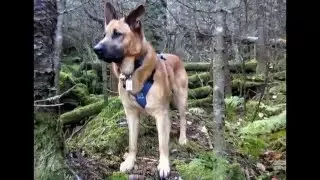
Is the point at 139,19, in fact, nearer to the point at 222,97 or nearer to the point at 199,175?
the point at 222,97

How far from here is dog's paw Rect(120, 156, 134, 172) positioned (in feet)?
4.48

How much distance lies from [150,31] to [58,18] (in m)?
0.26

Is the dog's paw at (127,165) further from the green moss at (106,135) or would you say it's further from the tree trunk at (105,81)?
the tree trunk at (105,81)

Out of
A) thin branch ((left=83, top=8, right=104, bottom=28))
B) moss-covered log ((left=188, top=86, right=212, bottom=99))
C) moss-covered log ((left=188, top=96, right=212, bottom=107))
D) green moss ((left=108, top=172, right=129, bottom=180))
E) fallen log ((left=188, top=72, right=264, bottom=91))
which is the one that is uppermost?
thin branch ((left=83, top=8, right=104, bottom=28))

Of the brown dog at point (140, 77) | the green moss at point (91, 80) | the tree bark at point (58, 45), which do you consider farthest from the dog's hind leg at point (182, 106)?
the tree bark at point (58, 45)

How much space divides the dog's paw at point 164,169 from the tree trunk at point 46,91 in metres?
0.26

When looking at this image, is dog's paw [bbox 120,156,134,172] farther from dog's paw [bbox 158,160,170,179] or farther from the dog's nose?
the dog's nose

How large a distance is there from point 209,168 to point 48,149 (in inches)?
17.7

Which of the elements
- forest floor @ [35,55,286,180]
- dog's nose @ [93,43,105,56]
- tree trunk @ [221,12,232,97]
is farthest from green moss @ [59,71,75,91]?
tree trunk @ [221,12,232,97]

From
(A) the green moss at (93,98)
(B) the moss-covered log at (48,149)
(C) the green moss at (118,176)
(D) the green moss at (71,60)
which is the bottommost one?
(C) the green moss at (118,176)

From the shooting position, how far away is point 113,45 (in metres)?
1.32

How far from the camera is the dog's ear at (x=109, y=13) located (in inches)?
52.4

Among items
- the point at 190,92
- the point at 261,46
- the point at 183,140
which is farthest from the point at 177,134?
the point at 261,46
